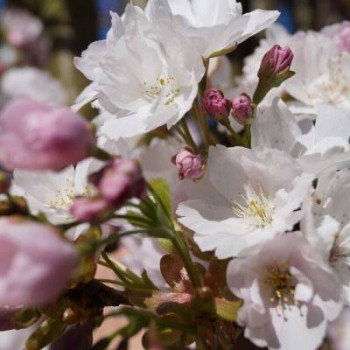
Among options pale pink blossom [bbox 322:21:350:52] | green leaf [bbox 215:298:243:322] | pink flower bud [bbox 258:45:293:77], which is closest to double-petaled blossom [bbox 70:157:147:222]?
green leaf [bbox 215:298:243:322]

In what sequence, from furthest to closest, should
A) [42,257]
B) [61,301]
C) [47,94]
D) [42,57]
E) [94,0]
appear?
[42,57]
[47,94]
[94,0]
[61,301]
[42,257]

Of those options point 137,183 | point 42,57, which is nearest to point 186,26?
point 137,183

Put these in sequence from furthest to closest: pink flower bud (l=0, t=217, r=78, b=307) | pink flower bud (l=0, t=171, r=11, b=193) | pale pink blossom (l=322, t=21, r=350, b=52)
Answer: pale pink blossom (l=322, t=21, r=350, b=52) → pink flower bud (l=0, t=171, r=11, b=193) → pink flower bud (l=0, t=217, r=78, b=307)

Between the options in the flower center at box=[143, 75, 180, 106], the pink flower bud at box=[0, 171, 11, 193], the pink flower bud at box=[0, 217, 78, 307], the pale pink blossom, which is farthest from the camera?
the pale pink blossom

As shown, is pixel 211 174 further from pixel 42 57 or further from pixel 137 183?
pixel 42 57

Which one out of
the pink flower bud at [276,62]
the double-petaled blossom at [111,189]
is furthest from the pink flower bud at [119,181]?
the pink flower bud at [276,62]

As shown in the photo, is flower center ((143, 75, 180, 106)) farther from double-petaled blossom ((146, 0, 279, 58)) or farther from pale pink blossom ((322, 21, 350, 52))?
pale pink blossom ((322, 21, 350, 52))

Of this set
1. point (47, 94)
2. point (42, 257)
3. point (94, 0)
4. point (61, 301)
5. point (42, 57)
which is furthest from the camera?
point (42, 57)
